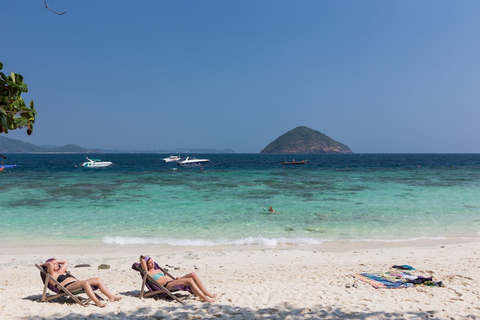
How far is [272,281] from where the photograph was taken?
8750mm

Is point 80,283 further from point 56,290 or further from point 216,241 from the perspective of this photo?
point 216,241

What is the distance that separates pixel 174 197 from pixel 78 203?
696cm

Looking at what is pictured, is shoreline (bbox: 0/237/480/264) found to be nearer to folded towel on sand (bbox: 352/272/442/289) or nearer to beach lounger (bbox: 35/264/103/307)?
folded towel on sand (bbox: 352/272/442/289)

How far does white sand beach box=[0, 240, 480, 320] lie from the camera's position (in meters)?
6.45

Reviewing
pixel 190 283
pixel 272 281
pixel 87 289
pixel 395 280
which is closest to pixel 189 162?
pixel 272 281

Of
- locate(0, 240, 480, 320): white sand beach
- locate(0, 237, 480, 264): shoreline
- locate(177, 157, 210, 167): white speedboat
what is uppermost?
locate(177, 157, 210, 167): white speedboat

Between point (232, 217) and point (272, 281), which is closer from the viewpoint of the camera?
point (272, 281)

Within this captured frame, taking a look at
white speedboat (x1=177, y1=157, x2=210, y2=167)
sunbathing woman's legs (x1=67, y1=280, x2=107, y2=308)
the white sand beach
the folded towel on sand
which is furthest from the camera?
white speedboat (x1=177, y1=157, x2=210, y2=167)

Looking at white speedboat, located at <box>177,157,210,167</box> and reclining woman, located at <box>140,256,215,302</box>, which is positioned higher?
white speedboat, located at <box>177,157,210,167</box>

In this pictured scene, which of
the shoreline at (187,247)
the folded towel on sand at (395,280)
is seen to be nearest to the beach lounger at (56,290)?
the shoreline at (187,247)

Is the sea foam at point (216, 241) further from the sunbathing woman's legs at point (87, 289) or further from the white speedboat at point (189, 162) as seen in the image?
the white speedboat at point (189, 162)

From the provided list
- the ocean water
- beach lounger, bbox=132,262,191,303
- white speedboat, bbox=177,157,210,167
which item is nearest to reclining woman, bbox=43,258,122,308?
beach lounger, bbox=132,262,191,303

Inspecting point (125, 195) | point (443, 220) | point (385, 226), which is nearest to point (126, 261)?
point (385, 226)

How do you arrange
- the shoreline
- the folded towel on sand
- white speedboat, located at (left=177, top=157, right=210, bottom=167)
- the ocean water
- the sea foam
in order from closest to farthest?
the folded towel on sand, the shoreline, the sea foam, the ocean water, white speedboat, located at (left=177, top=157, right=210, bottom=167)
